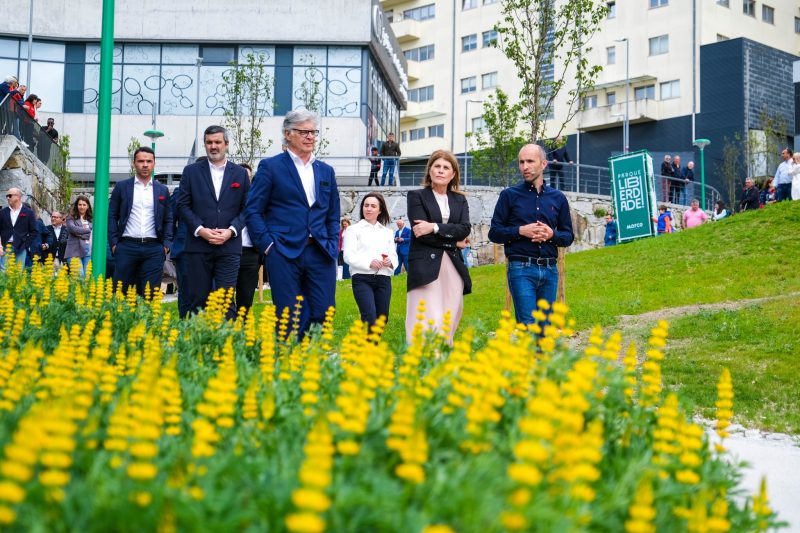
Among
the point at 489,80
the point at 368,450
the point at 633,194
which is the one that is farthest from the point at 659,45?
the point at 368,450

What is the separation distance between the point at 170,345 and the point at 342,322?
794 cm

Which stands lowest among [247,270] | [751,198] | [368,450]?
[368,450]

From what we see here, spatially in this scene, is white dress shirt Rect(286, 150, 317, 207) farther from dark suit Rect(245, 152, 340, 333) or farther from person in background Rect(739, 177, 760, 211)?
person in background Rect(739, 177, 760, 211)

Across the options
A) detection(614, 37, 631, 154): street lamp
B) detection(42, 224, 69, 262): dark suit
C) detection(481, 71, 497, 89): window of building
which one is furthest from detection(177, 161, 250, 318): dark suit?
detection(481, 71, 497, 89): window of building

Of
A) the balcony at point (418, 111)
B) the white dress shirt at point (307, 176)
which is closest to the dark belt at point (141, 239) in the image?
the white dress shirt at point (307, 176)

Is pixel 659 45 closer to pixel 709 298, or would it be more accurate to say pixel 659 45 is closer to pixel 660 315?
pixel 709 298

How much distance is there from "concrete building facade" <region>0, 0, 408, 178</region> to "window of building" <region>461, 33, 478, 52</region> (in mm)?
23770

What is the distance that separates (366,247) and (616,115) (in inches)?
1876

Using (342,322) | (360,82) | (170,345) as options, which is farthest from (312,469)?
(360,82)

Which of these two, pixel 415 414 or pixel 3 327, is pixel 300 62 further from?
pixel 415 414

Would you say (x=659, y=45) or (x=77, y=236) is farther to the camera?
(x=659, y=45)

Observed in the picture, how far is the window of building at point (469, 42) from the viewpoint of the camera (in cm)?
6450

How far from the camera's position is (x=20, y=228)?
15852mm

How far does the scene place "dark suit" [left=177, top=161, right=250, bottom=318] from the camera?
28.9 ft
